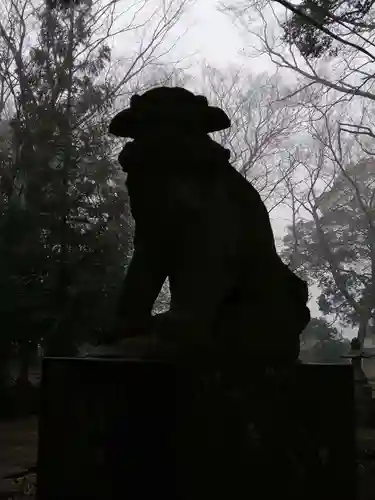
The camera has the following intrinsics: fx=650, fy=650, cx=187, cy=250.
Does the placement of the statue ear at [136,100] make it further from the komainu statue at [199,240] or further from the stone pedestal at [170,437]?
the stone pedestal at [170,437]

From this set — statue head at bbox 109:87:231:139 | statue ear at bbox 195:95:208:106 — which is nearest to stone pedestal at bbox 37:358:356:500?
statue head at bbox 109:87:231:139

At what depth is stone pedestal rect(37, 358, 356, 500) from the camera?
87.7 inches

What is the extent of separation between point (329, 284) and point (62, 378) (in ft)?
59.4

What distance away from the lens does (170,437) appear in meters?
2.22

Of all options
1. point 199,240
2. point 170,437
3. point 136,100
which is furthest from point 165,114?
point 170,437

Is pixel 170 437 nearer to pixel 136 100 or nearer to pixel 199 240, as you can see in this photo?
pixel 199 240

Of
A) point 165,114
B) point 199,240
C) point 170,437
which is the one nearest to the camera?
point 170,437

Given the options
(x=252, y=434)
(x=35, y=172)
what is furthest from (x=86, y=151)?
(x=252, y=434)

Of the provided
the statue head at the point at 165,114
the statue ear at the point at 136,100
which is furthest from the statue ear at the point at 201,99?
the statue ear at the point at 136,100

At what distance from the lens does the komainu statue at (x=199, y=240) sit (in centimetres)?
257

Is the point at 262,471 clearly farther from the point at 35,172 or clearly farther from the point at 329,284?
the point at 329,284

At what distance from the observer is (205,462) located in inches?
88.9

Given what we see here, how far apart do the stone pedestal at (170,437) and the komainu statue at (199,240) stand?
0.80 ft

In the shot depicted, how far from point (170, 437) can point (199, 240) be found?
0.78 meters
